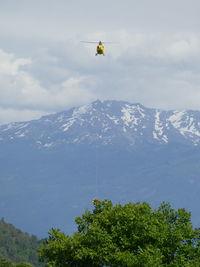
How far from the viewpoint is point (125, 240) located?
125ft

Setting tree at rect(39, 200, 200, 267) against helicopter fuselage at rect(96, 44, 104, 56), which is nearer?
helicopter fuselage at rect(96, 44, 104, 56)

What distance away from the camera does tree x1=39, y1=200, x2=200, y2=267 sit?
37675mm

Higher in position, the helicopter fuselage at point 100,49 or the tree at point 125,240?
the helicopter fuselage at point 100,49

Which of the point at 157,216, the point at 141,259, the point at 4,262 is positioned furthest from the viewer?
the point at 4,262

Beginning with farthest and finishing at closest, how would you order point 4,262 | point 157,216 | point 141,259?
point 4,262, point 157,216, point 141,259

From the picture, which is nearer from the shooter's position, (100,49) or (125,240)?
(100,49)

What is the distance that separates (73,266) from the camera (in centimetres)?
3988

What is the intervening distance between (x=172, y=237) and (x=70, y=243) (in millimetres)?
5629

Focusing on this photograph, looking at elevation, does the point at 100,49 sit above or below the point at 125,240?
above

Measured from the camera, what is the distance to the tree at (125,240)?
37675mm

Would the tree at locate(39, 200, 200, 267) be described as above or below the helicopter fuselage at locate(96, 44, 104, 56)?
below

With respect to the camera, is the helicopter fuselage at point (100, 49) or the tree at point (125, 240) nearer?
the helicopter fuselage at point (100, 49)

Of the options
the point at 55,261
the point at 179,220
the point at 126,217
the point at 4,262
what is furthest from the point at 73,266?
the point at 4,262

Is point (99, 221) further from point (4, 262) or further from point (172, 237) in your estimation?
point (4, 262)
